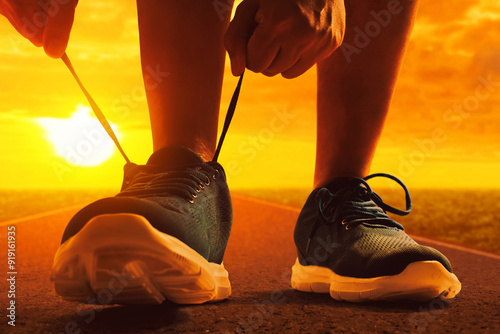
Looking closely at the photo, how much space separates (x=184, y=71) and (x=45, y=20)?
38 centimetres

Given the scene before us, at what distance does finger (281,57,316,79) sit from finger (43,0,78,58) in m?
0.57

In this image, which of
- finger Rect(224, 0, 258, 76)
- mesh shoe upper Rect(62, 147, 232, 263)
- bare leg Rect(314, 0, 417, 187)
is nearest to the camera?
mesh shoe upper Rect(62, 147, 232, 263)

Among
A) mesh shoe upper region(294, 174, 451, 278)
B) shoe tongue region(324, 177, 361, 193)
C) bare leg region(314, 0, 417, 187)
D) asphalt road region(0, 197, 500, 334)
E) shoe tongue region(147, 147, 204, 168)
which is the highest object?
bare leg region(314, 0, 417, 187)

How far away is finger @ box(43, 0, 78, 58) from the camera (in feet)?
3.85

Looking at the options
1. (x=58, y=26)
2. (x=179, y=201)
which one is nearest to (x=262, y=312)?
(x=179, y=201)

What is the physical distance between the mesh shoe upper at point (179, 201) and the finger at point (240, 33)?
0.95ft

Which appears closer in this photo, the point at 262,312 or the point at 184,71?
the point at 262,312

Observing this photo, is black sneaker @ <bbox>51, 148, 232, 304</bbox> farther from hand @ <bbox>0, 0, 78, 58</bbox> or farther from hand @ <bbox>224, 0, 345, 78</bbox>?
hand @ <bbox>0, 0, 78, 58</bbox>

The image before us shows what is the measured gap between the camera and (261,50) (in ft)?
3.33

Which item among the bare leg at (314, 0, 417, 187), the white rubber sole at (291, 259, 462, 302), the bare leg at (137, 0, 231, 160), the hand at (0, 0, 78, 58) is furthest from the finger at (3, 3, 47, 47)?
the white rubber sole at (291, 259, 462, 302)

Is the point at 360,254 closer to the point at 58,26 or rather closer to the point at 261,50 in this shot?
the point at 261,50

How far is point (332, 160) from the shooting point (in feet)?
4.75

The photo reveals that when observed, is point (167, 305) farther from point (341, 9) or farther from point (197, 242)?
point (341, 9)

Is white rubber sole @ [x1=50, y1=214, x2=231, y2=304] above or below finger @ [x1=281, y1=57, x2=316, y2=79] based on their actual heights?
below
